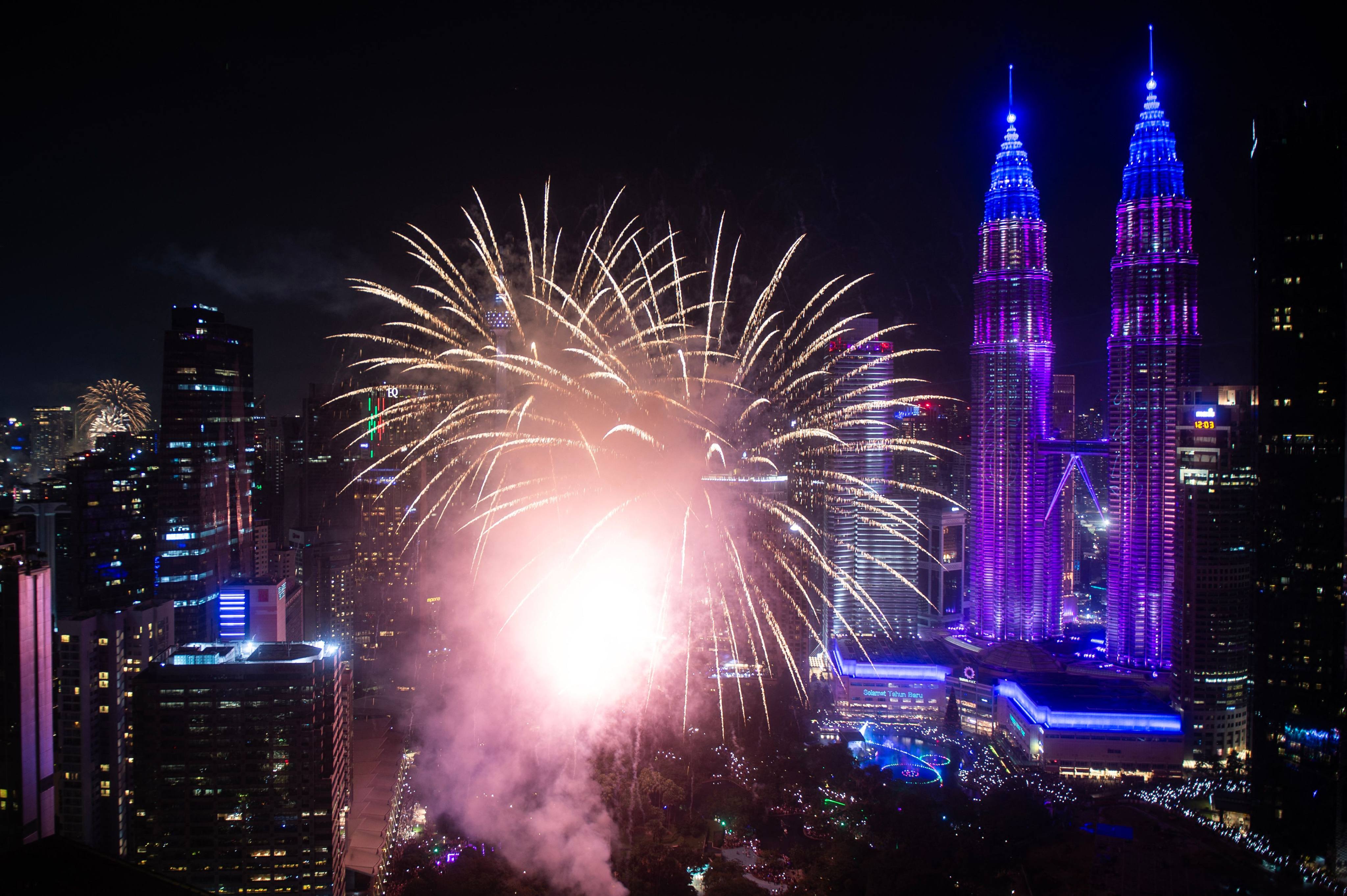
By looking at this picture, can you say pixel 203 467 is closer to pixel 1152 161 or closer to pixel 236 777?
pixel 236 777

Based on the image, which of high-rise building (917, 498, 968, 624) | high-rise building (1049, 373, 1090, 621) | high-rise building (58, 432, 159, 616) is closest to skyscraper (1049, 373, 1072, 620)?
high-rise building (1049, 373, 1090, 621)

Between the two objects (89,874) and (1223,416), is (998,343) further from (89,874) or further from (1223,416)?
(89,874)

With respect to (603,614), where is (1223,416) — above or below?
above

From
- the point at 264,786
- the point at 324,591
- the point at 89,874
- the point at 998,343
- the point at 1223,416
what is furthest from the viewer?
the point at 998,343

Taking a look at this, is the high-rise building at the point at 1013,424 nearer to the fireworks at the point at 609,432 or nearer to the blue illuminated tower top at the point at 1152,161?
the blue illuminated tower top at the point at 1152,161

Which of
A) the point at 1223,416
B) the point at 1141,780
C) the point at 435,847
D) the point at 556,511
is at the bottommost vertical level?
the point at 1141,780

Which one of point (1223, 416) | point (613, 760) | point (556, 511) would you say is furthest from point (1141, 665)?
point (556, 511)
